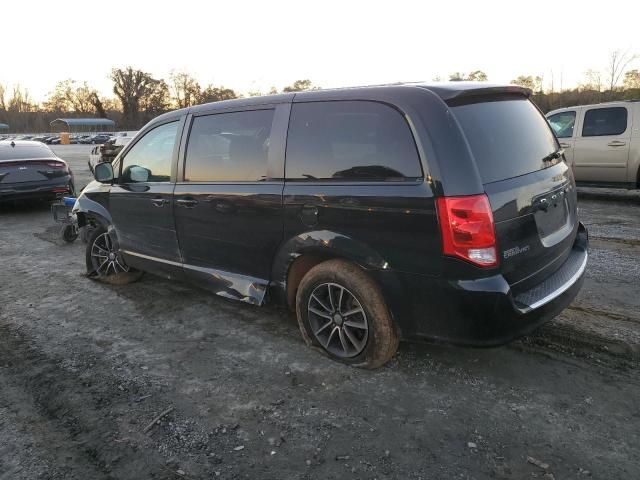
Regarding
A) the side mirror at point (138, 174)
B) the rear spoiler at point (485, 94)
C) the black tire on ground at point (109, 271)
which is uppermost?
the rear spoiler at point (485, 94)

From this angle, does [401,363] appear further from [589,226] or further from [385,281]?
[589,226]

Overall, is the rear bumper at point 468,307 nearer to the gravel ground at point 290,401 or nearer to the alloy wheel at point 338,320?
the alloy wheel at point 338,320

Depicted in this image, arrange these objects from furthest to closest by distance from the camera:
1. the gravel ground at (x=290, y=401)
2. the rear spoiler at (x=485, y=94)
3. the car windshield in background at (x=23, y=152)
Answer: the car windshield in background at (x=23, y=152), the rear spoiler at (x=485, y=94), the gravel ground at (x=290, y=401)

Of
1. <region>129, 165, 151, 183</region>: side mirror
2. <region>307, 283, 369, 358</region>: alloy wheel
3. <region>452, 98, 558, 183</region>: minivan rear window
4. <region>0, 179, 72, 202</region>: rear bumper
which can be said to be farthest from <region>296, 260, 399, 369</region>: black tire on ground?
<region>0, 179, 72, 202</region>: rear bumper

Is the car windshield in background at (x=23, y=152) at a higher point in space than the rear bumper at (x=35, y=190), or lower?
higher

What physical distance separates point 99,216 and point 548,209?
4.30 metres

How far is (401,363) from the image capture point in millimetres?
3389

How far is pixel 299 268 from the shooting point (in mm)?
3529

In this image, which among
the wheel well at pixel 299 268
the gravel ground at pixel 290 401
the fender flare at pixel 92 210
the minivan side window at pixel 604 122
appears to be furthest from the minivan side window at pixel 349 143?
the minivan side window at pixel 604 122

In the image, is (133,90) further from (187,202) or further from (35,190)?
(187,202)

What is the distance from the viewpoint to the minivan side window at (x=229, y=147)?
365 centimetres

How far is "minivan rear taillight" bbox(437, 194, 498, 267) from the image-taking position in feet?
8.70

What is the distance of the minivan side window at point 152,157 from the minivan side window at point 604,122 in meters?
8.75

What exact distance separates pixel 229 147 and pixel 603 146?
854 cm
